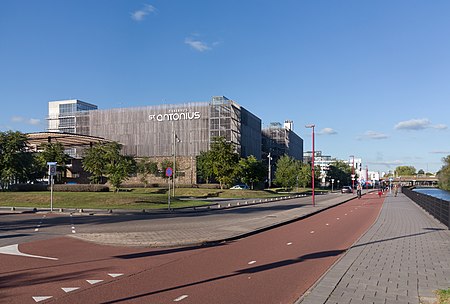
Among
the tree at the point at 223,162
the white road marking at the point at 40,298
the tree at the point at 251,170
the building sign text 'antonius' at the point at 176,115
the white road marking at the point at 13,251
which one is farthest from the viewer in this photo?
the building sign text 'antonius' at the point at 176,115

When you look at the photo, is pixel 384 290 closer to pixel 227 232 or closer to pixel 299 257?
pixel 299 257

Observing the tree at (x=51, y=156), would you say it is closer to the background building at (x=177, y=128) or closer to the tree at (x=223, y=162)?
the tree at (x=223, y=162)

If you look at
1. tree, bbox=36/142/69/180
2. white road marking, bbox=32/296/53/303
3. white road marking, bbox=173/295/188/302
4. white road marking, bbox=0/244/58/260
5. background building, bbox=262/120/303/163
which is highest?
background building, bbox=262/120/303/163

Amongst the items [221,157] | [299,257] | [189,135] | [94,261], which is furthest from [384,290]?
[189,135]

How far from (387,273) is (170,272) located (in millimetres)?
4775

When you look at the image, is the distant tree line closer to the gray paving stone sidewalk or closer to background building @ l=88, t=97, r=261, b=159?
background building @ l=88, t=97, r=261, b=159

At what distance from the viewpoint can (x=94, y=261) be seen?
10.6 m

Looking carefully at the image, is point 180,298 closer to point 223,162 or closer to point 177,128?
point 223,162

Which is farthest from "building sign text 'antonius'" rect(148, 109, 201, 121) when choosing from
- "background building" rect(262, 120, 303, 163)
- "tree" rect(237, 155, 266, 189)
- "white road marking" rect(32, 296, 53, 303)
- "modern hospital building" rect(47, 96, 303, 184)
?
"white road marking" rect(32, 296, 53, 303)

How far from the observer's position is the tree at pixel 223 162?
64750 millimetres

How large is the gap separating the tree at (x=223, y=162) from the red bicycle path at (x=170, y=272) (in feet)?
164

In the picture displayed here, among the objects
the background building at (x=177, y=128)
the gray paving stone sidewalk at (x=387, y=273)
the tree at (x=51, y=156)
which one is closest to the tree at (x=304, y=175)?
the background building at (x=177, y=128)

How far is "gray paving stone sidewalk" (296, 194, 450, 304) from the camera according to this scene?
7.02 metres

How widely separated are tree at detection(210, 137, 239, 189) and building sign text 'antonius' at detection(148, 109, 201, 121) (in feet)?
103
